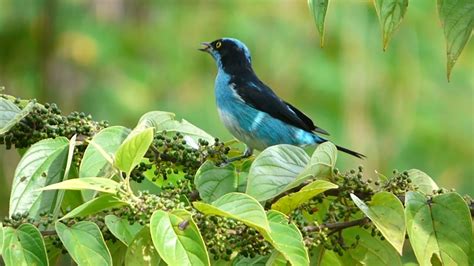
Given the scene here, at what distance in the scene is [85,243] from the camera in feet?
5.95

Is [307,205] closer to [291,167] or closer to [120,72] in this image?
[291,167]

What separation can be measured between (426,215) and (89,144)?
27.8 inches

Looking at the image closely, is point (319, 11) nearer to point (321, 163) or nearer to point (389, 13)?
point (389, 13)

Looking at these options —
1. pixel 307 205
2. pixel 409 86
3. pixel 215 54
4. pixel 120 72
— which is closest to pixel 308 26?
pixel 409 86

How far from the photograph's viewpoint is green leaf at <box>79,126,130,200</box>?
203 cm

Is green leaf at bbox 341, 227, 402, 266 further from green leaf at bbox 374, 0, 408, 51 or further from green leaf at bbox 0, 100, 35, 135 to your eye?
green leaf at bbox 0, 100, 35, 135

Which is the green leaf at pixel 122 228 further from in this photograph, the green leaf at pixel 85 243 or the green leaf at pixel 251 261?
the green leaf at pixel 251 261

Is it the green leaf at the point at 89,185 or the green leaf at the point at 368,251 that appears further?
the green leaf at the point at 368,251

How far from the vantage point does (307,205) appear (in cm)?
214

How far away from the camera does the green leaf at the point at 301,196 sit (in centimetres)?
189

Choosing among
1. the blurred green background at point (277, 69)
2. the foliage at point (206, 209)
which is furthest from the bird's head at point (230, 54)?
the foliage at point (206, 209)

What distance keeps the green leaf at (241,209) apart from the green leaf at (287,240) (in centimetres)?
4

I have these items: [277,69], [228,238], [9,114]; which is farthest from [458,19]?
[277,69]

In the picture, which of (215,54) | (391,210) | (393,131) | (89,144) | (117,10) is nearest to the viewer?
(391,210)
